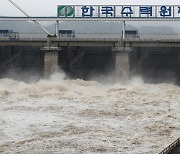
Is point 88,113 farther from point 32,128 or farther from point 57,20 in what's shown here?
point 57,20

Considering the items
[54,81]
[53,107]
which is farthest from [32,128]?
[54,81]

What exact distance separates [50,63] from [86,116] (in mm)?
17460

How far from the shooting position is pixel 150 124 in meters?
27.9

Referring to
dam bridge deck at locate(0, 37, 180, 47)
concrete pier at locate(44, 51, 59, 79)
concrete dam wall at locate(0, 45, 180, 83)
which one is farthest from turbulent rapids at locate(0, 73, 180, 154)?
dam bridge deck at locate(0, 37, 180, 47)

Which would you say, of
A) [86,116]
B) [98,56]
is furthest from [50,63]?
[86,116]

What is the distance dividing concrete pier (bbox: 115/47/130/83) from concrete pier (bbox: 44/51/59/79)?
23.7 ft

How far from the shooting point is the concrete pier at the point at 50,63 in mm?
47281

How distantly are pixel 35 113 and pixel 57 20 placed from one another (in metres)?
20.8

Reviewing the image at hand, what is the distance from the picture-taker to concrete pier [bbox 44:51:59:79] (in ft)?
155

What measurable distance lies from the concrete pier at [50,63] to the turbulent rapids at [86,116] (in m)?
0.80

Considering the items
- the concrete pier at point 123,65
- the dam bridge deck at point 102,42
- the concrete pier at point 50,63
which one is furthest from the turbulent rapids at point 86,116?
the dam bridge deck at point 102,42

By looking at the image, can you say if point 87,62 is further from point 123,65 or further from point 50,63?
point 123,65

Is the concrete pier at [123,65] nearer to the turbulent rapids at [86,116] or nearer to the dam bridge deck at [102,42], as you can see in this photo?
the dam bridge deck at [102,42]

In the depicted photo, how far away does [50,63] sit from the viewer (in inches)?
1864
